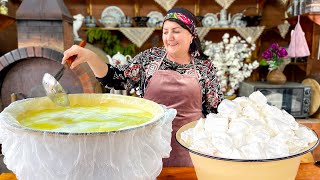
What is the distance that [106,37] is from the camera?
3604mm

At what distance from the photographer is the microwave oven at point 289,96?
316 centimetres

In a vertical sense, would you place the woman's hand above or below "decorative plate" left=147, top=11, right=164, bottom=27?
below

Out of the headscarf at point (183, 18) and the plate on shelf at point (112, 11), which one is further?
the plate on shelf at point (112, 11)

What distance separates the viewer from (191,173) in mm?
1050

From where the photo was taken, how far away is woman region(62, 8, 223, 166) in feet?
5.43

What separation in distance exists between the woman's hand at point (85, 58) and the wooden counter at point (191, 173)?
1.67ft

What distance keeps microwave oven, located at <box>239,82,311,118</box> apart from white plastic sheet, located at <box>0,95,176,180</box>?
2.66m

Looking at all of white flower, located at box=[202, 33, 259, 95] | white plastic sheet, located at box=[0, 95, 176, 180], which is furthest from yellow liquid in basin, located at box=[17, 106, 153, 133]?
white flower, located at box=[202, 33, 259, 95]

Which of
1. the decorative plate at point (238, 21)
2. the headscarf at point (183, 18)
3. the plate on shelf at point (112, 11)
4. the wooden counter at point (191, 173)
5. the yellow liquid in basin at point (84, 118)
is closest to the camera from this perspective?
the yellow liquid in basin at point (84, 118)

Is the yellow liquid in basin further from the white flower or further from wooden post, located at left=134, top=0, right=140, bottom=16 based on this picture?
wooden post, located at left=134, top=0, right=140, bottom=16

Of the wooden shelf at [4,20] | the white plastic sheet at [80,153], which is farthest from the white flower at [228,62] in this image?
the white plastic sheet at [80,153]

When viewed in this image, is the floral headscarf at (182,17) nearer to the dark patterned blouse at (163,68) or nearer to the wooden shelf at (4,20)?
the dark patterned blouse at (163,68)

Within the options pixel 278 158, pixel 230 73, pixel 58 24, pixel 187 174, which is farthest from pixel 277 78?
pixel 278 158

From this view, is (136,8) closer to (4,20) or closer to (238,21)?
(238,21)
